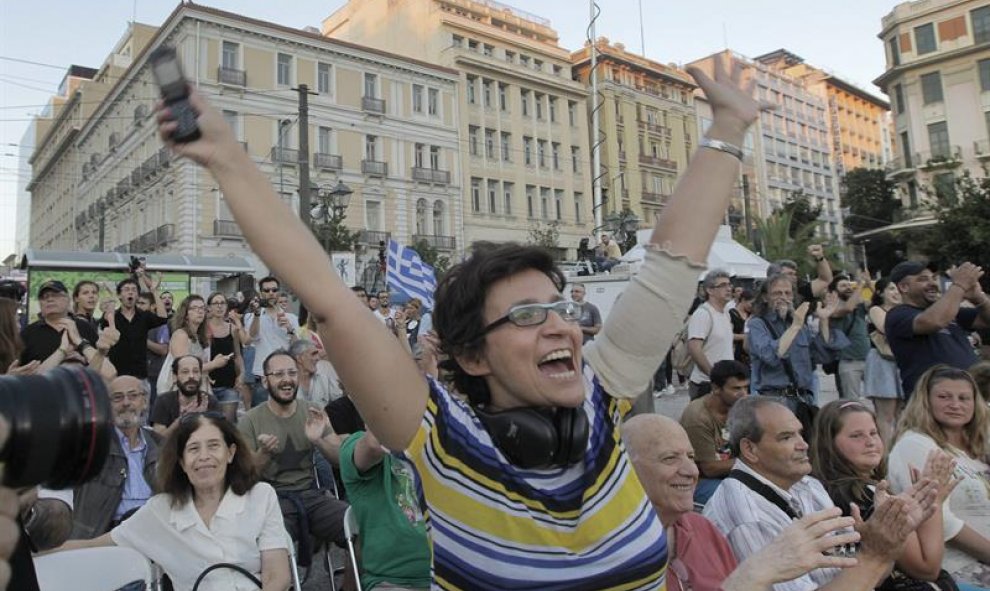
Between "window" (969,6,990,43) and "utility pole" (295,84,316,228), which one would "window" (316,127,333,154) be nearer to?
"utility pole" (295,84,316,228)

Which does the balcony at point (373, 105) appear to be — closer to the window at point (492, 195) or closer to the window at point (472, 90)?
the window at point (472, 90)

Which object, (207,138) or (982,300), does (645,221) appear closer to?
(982,300)

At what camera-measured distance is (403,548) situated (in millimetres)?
3494

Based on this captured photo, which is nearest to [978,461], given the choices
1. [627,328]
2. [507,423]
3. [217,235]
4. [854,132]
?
[627,328]

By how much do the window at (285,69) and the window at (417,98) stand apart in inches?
294

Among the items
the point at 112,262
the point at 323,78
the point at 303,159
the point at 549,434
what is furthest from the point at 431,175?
the point at 549,434

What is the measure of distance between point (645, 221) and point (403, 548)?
51.8 meters

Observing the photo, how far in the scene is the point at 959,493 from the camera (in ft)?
12.2

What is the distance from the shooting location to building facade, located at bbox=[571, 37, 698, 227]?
51281 millimetres

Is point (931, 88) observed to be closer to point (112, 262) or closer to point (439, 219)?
point (439, 219)

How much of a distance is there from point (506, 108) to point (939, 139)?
1186 inches

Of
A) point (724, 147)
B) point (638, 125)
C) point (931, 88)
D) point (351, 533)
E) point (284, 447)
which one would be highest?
point (931, 88)

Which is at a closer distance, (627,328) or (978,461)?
(627,328)

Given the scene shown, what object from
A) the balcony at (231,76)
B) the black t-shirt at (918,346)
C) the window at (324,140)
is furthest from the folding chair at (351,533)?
→ the window at (324,140)
